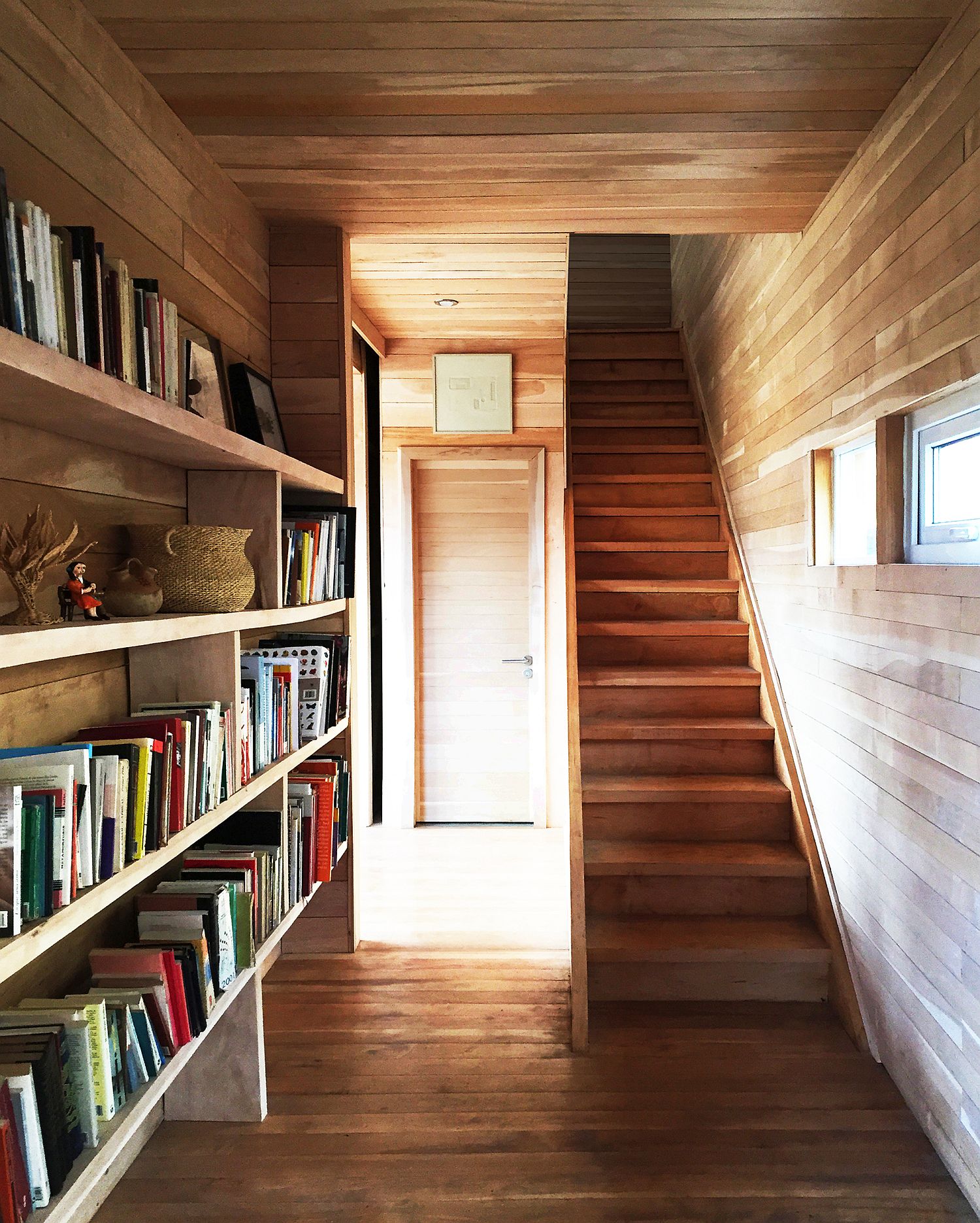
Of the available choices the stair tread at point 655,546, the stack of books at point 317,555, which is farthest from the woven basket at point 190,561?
the stair tread at point 655,546

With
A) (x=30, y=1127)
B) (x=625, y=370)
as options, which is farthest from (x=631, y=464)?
(x=30, y=1127)

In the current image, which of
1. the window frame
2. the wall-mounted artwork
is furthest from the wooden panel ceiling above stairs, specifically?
the wall-mounted artwork

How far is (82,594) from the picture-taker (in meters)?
1.65

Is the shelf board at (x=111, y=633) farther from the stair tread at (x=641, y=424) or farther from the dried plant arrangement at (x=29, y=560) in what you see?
the stair tread at (x=641, y=424)

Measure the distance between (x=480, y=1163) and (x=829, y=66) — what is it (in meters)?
2.71

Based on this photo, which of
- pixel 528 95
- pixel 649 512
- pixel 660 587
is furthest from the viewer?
pixel 649 512

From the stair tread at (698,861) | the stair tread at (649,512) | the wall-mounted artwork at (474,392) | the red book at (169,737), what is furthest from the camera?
the wall-mounted artwork at (474,392)

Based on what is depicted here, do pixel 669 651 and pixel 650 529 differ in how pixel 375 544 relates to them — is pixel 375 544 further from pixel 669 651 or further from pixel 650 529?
pixel 669 651

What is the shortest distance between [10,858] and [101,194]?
144cm

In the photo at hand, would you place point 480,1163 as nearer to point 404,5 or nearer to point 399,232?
point 404,5

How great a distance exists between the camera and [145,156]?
86.3 inches

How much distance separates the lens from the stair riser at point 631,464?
4926mm

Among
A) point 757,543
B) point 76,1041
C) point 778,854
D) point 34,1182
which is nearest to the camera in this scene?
point 34,1182

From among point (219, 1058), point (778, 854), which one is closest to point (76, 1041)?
point (219, 1058)
